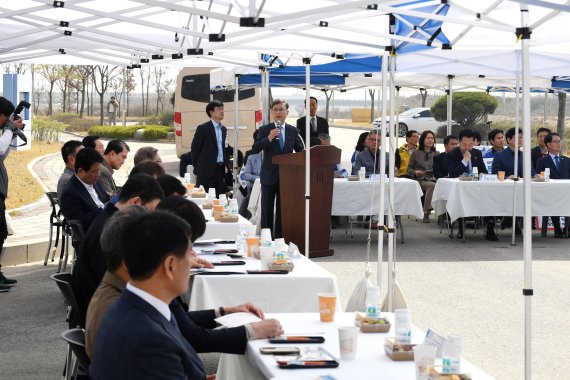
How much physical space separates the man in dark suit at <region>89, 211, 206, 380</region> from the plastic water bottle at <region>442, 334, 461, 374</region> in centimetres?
106

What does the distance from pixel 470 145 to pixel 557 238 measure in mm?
1936

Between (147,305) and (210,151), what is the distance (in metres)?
11.0

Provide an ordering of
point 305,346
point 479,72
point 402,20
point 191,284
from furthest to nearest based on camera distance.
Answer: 1. point 479,72
2. point 402,20
3. point 191,284
4. point 305,346

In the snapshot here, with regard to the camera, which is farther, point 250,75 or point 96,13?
point 250,75

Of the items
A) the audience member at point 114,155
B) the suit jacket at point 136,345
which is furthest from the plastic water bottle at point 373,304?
the audience member at point 114,155

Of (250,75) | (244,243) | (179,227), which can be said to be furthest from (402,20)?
(250,75)

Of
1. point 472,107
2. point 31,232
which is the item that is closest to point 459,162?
point 31,232

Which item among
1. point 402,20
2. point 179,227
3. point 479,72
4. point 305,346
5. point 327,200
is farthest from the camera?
point 479,72

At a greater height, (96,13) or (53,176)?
(96,13)

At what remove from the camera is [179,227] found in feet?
10.7

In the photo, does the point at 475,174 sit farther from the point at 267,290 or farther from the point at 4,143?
the point at 267,290

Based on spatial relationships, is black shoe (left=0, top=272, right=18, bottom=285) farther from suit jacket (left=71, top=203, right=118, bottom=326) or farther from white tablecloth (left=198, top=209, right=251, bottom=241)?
suit jacket (left=71, top=203, right=118, bottom=326)

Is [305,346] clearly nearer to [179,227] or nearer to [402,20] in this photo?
[179,227]

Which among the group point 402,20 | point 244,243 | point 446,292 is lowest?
point 446,292
